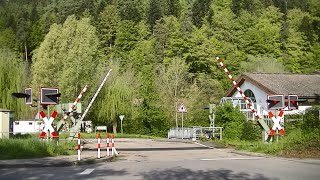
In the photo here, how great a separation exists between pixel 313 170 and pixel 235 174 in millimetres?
2493

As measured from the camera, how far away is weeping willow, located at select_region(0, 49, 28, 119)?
35.9 m

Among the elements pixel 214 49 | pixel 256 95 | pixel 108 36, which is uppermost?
pixel 108 36

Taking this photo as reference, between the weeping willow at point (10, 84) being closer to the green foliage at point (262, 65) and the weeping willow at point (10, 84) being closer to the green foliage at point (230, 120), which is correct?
the green foliage at point (230, 120)

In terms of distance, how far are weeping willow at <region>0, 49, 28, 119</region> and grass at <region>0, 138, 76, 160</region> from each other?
821 inches

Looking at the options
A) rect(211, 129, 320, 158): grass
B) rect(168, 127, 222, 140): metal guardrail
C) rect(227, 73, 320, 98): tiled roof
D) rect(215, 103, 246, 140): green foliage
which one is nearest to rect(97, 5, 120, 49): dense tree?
rect(227, 73, 320, 98): tiled roof

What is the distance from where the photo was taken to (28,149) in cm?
1527

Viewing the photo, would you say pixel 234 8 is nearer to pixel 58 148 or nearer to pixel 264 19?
pixel 264 19

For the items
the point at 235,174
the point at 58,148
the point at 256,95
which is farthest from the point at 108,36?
the point at 235,174

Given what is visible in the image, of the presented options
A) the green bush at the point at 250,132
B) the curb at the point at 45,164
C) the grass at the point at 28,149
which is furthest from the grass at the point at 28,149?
the green bush at the point at 250,132

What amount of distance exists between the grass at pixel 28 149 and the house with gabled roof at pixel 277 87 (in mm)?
28638

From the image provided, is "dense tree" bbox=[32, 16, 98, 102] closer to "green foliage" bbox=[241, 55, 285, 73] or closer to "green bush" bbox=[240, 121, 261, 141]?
"green bush" bbox=[240, 121, 261, 141]

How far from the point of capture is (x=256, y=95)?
4556cm

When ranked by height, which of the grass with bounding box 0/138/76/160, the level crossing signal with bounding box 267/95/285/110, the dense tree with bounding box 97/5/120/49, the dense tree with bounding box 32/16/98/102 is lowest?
the grass with bounding box 0/138/76/160

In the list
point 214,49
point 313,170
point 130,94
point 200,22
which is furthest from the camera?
point 200,22
